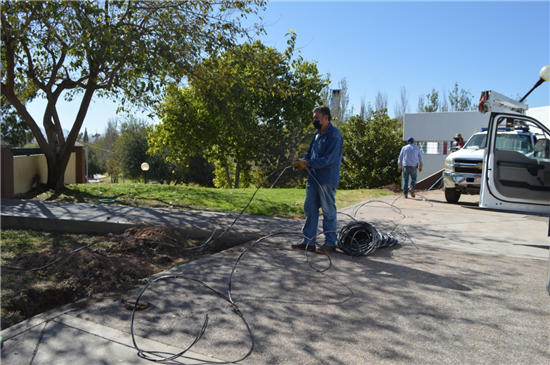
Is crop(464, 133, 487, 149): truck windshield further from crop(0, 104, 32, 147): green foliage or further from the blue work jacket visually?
crop(0, 104, 32, 147): green foliage

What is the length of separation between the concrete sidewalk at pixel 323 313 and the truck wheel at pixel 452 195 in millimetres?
5696

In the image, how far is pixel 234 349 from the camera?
3.30 m

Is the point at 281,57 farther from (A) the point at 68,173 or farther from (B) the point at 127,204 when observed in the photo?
(A) the point at 68,173

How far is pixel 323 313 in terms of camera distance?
158 inches

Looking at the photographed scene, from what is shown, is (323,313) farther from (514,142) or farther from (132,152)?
(132,152)

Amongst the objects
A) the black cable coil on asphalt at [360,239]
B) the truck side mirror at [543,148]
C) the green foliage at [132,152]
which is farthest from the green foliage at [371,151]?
the green foliage at [132,152]

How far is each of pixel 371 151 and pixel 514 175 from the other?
50.2ft

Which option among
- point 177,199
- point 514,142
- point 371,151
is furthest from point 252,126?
point 514,142

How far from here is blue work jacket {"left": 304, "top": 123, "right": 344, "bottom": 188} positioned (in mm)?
5871

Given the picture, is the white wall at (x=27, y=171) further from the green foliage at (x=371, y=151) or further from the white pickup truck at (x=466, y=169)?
the green foliage at (x=371, y=151)

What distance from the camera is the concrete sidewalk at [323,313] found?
3.24 m

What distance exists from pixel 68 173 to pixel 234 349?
15.9m

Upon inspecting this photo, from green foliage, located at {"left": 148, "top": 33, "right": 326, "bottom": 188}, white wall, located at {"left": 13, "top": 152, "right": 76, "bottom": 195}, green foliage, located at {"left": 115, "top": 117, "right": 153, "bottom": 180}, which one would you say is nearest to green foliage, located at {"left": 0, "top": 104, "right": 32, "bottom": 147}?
green foliage, located at {"left": 148, "top": 33, "right": 326, "bottom": 188}

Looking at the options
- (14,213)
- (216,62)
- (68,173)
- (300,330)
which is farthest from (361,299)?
(68,173)
